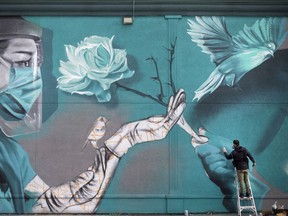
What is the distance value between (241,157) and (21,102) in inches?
235

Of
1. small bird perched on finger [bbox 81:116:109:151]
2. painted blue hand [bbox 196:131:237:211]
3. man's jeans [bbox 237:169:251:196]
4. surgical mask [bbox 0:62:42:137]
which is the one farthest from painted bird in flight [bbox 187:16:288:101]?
surgical mask [bbox 0:62:42:137]

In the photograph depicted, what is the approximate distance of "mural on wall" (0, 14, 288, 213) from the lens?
1160 centimetres

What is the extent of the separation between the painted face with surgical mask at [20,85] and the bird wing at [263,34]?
554cm

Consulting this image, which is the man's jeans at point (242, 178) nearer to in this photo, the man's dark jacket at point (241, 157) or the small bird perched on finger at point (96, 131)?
the man's dark jacket at point (241, 157)

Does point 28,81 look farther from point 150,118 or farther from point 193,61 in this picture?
point 193,61

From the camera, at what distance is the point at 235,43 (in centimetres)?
1208

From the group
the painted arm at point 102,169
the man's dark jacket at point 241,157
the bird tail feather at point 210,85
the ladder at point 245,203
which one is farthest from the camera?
the bird tail feather at point 210,85

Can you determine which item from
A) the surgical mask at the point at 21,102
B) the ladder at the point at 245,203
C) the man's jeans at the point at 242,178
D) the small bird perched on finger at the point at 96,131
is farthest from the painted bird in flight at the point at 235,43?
the surgical mask at the point at 21,102

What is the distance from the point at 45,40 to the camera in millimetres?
12062

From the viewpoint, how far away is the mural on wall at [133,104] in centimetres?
1160

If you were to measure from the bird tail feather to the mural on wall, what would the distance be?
3 centimetres

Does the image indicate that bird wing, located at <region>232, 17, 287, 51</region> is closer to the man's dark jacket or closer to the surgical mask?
the man's dark jacket

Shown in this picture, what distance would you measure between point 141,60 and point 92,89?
5.06 ft

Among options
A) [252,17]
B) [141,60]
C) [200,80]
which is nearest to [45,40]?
[141,60]
